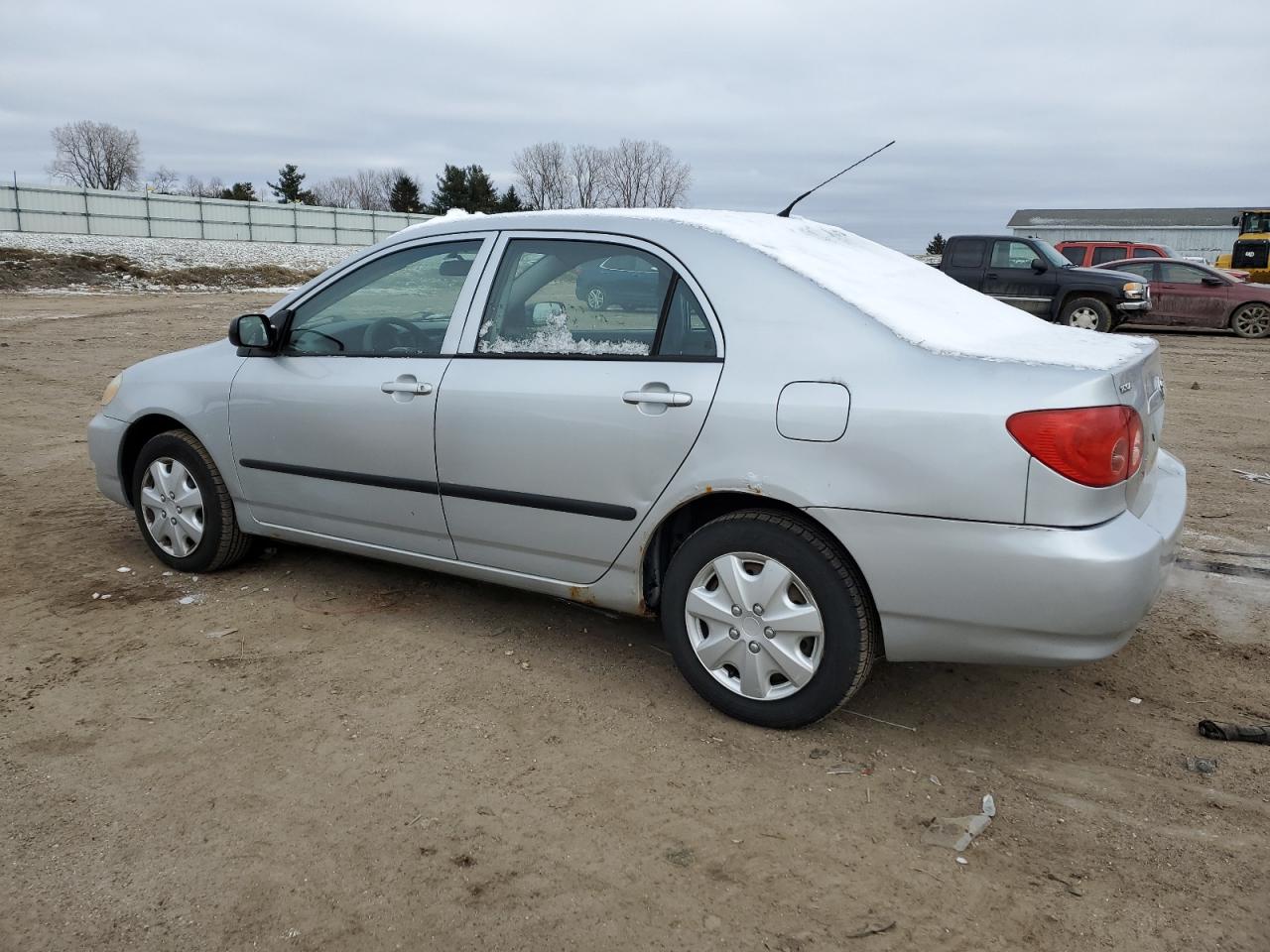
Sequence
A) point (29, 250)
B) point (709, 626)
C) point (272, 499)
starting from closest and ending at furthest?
point (709, 626)
point (272, 499)
point (29, 250)

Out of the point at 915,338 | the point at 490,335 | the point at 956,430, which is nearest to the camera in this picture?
the point at 956,430

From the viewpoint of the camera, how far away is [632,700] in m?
3.56

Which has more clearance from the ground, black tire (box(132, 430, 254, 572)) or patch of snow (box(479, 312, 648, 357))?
patch of snow (box(479, 312, 648, 357))

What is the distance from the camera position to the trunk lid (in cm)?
294

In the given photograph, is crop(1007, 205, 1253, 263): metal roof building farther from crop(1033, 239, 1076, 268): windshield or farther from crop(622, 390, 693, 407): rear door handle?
crop(622, 390, 693, 407): rear door handle

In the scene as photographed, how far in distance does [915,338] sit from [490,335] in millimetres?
1559

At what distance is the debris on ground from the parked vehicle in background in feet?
63.0

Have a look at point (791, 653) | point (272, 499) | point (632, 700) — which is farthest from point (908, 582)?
point (272, 499)

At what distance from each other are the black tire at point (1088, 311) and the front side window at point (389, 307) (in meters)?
14.2

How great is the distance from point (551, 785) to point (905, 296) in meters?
1.93

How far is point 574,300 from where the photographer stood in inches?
145

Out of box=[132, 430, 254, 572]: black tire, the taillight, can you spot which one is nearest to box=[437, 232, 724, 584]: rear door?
the taillight

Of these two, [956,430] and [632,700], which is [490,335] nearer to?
[632,700]

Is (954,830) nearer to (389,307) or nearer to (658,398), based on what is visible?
(658,398)
